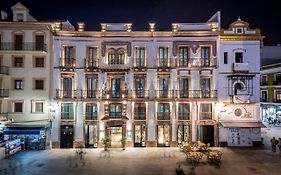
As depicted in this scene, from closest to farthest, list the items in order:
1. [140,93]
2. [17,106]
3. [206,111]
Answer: [17,106] → [140,93] → [206,111]

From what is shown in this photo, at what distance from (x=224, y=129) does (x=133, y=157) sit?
429 inches

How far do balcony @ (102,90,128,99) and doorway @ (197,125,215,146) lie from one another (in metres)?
9.20

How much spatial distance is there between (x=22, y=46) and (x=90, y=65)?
741 centimetres

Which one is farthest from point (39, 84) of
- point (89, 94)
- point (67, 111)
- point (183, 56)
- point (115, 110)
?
point (183, 56)

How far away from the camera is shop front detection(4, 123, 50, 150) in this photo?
2539cm

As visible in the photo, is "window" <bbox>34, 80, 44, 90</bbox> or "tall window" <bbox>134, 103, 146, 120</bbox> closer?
"window" <bbox>34, 80, 44, 90</bbox>

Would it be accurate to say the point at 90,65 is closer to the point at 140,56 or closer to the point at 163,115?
the point at 140,56

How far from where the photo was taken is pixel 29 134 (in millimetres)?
25422

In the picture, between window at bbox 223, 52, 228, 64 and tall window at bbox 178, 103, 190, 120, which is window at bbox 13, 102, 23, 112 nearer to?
tall window at bbox 178, 103, 190, 120

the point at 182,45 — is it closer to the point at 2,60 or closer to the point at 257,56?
the point at 257,56

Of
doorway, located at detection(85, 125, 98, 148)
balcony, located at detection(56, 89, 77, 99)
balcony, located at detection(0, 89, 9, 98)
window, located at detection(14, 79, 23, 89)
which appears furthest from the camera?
doorway, located at detection(85, 125, 98, 148)

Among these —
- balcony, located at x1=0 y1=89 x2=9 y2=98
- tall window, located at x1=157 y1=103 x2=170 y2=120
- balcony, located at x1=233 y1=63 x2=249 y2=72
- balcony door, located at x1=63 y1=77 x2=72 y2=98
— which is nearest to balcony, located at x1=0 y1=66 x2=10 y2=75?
balcony, located at x1=0 y1=89 x2=9 y2=98

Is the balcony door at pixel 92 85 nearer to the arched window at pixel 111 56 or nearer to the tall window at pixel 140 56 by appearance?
the arched window at pixel 111 56

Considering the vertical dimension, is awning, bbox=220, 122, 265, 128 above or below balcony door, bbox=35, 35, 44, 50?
below
